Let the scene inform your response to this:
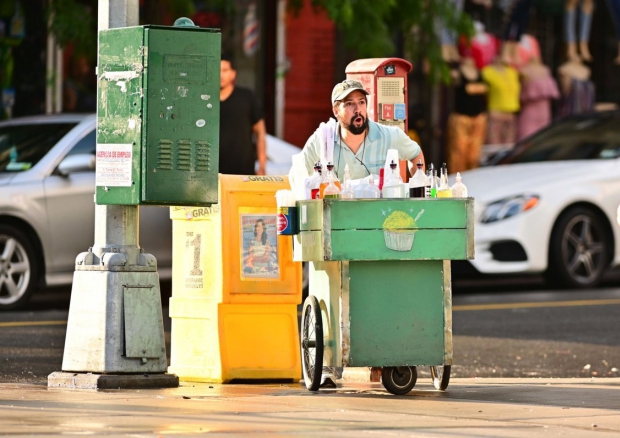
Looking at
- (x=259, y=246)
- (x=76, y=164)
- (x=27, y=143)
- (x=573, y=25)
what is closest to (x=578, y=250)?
(x=76, y=164)

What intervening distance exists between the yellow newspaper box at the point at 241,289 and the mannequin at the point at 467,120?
11.6 metres

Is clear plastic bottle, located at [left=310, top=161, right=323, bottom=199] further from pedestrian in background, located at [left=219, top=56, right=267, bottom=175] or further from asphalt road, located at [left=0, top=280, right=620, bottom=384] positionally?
pedestrian in background, located at [left=219, top=56, right=267, bottom=175]

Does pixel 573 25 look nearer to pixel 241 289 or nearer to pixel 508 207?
pixel 508 207

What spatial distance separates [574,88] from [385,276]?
14489 mm

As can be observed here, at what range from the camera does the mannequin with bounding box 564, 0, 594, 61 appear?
23156 millimetres

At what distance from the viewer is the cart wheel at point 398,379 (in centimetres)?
916

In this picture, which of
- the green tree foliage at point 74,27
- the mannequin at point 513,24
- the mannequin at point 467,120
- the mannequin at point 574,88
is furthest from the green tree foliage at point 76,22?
the mannequin at point 574,88

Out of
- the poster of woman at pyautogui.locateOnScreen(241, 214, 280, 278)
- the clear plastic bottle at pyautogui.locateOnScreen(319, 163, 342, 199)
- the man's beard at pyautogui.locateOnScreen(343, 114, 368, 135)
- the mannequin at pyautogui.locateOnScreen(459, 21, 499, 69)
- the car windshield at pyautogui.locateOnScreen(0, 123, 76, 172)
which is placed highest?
the mannequin at pyautogui.locateOnScreen(459, 21, 499, 69)

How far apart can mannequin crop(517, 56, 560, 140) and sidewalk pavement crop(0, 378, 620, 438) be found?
12.8 meters

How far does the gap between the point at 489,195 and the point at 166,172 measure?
669 centimetres

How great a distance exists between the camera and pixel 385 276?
29.8ft

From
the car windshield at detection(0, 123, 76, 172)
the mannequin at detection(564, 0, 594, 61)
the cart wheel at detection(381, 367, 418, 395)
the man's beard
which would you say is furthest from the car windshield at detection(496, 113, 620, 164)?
the cart wheel at detection(381, 367, 418, 395)

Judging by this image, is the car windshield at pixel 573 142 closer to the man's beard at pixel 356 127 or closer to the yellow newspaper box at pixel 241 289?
the yellow newspaper box at pixel 241 289

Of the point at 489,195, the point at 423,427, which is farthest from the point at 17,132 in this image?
the point at 423,427
